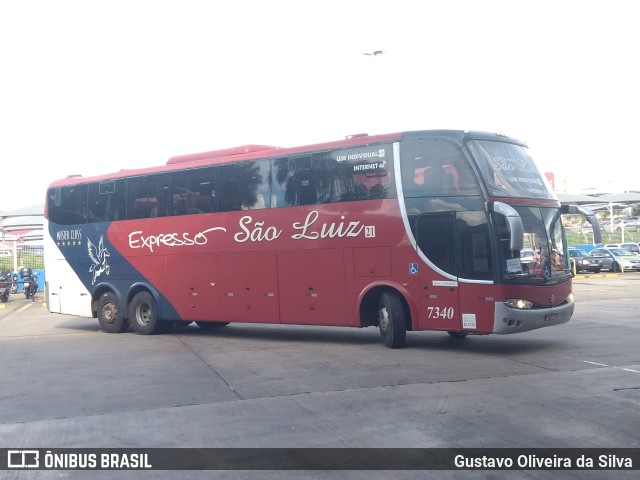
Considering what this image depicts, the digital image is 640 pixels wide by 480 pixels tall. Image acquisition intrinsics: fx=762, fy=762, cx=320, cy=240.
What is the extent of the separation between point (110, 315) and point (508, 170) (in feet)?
33.7

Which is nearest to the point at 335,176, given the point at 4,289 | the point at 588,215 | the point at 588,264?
the point at 588,215

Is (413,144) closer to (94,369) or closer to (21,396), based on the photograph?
(94,369)

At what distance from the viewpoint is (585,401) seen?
8539 mm

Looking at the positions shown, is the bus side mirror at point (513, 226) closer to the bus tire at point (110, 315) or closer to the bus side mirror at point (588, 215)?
the bus side mirror at point (588, 215)

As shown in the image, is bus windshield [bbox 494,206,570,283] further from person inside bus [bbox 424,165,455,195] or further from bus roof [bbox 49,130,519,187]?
bus roof [bbox 49,130,519,187]

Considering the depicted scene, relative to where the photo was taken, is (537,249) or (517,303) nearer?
(517,303)

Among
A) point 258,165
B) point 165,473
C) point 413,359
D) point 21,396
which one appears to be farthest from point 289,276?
point 165,473

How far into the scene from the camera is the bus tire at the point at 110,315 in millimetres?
18094

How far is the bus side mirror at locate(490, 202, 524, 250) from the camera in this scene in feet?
38.9

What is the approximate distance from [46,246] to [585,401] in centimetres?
1503

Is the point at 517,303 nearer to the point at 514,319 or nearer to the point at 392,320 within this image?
the point at 514,319

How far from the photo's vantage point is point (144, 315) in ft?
57.9

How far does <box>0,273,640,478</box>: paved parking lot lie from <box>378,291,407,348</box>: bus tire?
0.25 meters

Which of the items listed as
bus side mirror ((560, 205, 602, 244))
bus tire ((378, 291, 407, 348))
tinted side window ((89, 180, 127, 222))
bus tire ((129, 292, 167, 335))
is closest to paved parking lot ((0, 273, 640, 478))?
bus tire ((378, 291, 407, 348))
